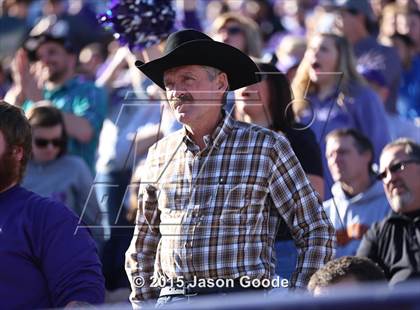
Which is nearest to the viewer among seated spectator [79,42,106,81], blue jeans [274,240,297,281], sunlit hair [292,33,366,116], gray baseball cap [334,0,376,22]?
blue jeans [274,240,297,281]

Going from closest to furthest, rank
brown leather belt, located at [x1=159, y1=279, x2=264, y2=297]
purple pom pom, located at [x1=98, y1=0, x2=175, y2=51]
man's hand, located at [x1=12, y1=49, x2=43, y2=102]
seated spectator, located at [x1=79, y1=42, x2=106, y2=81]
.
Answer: brown leather belt, located at [x1=159, y1=279, x2=264, y2=297] < purple pom pom, located at [x1=98, y1=0, x2=175, y2=51] < man's hand, located at [x1=12, y1=49, x2=43, y2=102] < seated spectator, located at [x1=79, y1=42, x2=106, y2=81]

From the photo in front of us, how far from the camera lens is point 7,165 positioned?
4.55m

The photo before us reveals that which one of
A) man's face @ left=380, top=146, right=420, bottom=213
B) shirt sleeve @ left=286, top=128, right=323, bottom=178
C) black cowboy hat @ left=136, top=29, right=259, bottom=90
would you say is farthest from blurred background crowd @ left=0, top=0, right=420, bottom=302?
black cowboy hat @ left=136, top=29, right=259, bottom=90

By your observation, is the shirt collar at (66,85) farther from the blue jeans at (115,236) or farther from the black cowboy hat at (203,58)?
the black cowboy hat at (203,58)

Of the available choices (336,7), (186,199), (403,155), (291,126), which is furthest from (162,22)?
(336,7)

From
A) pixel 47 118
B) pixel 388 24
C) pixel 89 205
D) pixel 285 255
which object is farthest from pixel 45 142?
pixel 388 24

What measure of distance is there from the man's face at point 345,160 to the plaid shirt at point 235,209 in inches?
80.8

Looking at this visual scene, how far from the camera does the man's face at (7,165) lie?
4523 mm

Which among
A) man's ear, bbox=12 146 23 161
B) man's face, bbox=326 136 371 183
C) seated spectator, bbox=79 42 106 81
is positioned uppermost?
man's ear, bbox=12 146 23 161

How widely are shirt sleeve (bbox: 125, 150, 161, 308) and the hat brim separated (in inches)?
20.1

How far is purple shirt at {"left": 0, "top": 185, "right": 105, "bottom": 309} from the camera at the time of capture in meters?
4.32

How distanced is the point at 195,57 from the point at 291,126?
122 centimetres

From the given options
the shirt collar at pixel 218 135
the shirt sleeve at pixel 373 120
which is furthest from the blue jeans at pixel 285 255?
the shirt sleeve at pixel 373 120

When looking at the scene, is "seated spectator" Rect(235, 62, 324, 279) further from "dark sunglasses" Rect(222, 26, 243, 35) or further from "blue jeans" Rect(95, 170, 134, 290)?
"dark sunglasses" Rect(222, 26, 243, 35)
